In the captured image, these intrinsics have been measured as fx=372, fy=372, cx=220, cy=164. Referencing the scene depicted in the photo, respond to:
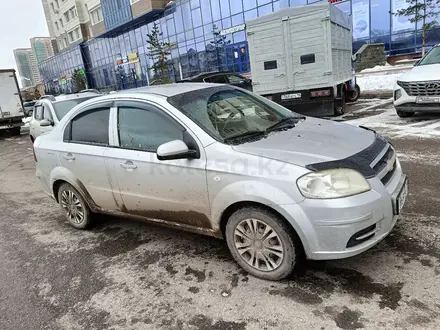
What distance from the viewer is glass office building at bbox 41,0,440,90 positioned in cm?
2053

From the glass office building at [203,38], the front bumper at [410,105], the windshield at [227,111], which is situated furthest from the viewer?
the glass office building at [203,38]

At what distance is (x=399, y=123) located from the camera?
29.1 ft

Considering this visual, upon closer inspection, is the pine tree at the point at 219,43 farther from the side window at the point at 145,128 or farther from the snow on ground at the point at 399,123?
the side window at the point at 145,128

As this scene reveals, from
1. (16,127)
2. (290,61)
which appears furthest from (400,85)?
(16,127)

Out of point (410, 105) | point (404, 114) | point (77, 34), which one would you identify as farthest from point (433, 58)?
point (77, 34)

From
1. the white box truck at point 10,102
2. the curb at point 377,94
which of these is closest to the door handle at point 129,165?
the curb at point 377,94

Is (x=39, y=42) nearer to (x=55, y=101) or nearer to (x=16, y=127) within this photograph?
(x=16, y=127)

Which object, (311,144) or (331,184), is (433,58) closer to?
(311,144)

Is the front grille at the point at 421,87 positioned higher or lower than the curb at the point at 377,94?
higher

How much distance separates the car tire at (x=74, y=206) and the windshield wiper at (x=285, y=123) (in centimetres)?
242

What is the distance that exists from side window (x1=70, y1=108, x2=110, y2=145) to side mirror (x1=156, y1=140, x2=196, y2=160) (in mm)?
1078

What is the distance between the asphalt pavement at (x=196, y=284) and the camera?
265cm

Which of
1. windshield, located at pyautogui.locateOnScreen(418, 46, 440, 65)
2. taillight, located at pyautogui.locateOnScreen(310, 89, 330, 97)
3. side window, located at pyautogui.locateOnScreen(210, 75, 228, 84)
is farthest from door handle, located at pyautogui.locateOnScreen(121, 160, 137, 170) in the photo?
side window, located at pyautogui.locateOnScreen(210, 75, 228, 84)

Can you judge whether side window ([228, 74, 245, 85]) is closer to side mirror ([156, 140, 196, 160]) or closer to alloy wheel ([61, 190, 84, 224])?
alloy wheel ([61, 190, 84, 224])
